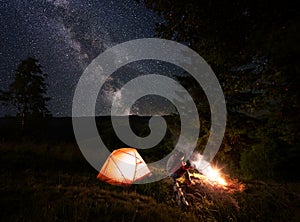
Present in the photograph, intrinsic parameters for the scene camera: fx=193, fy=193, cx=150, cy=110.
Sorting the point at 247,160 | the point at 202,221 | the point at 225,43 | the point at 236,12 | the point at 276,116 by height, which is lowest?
the point at 202,221

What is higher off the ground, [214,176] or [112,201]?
[214,176]

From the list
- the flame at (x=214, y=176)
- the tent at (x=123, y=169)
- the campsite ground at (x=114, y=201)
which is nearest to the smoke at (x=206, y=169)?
the flame at (x=214, y=176)

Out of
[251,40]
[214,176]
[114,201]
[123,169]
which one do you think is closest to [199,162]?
[214,176]

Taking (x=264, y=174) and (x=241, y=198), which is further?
(x=264, y=174)

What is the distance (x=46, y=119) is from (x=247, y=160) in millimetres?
20016

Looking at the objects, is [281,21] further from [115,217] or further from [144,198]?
[144,198]

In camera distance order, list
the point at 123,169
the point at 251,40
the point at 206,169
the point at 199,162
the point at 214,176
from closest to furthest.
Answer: the point at 251,40 → the point at 123,169 → the point at 214,176 → the point at 206,169 → the point at 199,162

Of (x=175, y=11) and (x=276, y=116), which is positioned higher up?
(x=175, y=11)

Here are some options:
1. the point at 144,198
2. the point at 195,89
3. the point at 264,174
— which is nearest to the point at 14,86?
the point at 195,89

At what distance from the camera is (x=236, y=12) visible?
11.6 feet

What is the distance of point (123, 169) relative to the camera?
8742 mm

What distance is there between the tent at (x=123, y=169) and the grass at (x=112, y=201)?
47 cm

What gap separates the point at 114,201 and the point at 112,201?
6cm

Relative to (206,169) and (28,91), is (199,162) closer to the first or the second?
(206,169)
